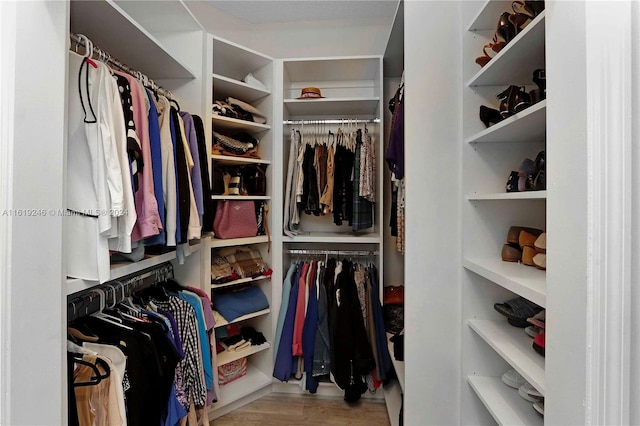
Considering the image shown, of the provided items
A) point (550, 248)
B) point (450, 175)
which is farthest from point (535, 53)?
point (550, 248)

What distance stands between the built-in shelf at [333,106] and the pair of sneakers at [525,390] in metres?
1.66

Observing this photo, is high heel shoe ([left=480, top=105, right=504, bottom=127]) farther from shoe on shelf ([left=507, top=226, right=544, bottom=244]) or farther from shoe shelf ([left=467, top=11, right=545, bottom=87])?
shoe on shelf ([left=507, top=226, right=544, bottom=244])

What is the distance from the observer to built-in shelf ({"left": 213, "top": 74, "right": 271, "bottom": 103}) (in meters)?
1.92

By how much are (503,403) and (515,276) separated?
0.48 m

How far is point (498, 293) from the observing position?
1.29 metres

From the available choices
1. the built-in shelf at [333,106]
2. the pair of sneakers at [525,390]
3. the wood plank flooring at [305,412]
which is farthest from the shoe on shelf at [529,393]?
the built-in shelf at [333,106]

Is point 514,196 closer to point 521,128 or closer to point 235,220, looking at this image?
point 521,128

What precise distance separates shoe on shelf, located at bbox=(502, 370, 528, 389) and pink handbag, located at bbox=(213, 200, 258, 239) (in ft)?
4.87

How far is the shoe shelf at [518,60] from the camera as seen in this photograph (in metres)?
0.87

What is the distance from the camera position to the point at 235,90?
2.03m

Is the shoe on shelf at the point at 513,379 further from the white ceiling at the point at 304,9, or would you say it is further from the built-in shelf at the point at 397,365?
the white ceiling at the point at 304,9

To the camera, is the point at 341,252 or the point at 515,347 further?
the point at 341,252

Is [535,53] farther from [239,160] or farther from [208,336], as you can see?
[208,336]

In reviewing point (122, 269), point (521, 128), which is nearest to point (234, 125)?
point (122, 269)
